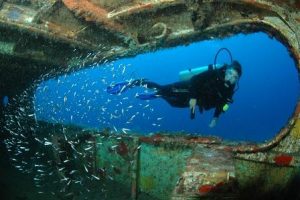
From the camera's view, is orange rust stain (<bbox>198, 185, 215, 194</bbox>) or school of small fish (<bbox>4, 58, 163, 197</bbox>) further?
school of small fish (<bbox>4, 58, 163, 197</bbox>)

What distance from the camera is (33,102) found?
1109 centimetres

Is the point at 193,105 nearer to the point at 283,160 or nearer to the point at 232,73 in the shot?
the point at 232,73

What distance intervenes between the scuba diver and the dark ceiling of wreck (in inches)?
58.4

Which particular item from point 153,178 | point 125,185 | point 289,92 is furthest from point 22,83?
point 289,92

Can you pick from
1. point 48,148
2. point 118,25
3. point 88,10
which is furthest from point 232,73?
point 48,148

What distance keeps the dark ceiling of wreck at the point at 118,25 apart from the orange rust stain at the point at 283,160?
1.37 m

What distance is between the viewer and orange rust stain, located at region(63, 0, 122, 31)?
17.0ft

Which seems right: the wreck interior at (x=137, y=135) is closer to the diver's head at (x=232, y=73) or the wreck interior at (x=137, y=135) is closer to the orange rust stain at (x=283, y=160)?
the orange rust stain at (x=283, y=160)

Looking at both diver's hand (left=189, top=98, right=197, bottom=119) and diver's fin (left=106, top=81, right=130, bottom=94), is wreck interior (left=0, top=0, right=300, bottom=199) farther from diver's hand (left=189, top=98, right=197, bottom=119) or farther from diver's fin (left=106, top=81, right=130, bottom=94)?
diver's hand (left=189, top=98, right=197, bottom=119)

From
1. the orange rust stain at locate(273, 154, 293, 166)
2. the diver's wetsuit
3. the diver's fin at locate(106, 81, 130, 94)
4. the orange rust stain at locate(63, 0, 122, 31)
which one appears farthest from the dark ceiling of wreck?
the diver's wetsuit

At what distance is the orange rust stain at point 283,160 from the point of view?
4430 mm

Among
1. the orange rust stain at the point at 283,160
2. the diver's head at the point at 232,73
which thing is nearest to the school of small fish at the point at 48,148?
the diver's head at the point at 232,73

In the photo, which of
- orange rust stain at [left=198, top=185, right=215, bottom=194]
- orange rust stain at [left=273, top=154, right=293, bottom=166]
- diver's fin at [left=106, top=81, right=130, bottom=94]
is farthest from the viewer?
diver's fin at [left=106, top=81, right=130, bottom=94]

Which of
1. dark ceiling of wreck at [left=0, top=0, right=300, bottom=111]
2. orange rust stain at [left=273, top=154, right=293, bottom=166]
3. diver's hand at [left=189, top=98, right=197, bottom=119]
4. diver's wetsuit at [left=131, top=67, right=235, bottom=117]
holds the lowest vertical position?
orange rust stain at [left=273, top=154, right=293, bottom=166]
